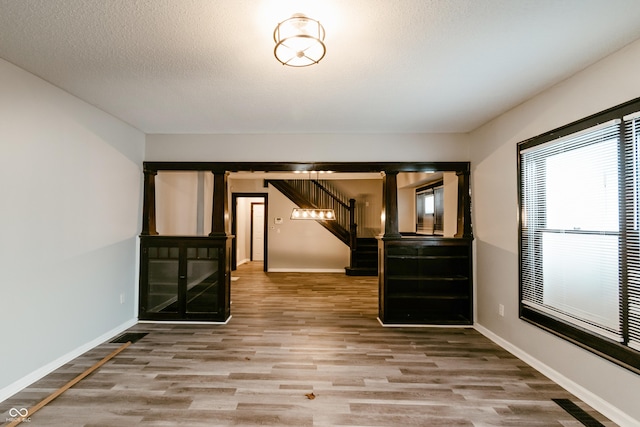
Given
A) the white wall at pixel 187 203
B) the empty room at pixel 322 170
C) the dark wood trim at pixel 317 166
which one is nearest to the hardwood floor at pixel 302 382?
the empty room at pixel 322 170

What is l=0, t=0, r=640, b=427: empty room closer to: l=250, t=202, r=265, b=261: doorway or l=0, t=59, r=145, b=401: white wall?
l=0, t=59, r=145, b=401: white wall

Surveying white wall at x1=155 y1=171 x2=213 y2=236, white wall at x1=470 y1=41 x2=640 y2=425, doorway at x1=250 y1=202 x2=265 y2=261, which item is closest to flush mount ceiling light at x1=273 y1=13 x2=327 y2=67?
white wall at x1=470 y1=41 x2=640 y2=425

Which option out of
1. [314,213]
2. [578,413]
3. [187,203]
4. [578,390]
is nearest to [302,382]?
[578,413]

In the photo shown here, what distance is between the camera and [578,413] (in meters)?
2.17

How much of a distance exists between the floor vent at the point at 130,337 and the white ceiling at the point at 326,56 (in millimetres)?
2629

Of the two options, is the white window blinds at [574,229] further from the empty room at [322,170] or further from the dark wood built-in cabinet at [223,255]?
the dark wood built-in cabinet at [223,255]

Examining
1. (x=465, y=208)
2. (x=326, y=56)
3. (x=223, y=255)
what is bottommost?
(x=223, y=255)

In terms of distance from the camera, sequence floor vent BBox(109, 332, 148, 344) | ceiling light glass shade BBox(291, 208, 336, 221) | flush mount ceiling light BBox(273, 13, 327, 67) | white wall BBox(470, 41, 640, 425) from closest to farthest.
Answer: flush mount ceiling light BBox(273, 13, 327, 67)
white wall BBox(470, 41, 640, 425)
floor vent BBox(109, 332, 148, 344)
ceiling light glass shade BBox(291, 208, 336, 221)

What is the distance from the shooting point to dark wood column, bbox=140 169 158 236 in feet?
13.4

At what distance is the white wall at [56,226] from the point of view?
92.7 inches

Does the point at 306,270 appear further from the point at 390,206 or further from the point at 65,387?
the point at 65,387

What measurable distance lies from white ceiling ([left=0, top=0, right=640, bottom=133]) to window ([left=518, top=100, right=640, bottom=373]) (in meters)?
0.60

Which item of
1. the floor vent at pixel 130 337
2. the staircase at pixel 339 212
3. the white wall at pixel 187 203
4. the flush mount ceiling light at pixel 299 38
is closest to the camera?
the flush mount ceiling light at pixel 299 38

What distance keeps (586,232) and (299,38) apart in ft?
8.70
